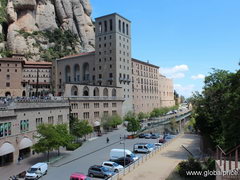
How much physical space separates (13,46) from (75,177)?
10014 cm

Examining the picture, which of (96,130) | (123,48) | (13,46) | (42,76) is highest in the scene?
(13,46)

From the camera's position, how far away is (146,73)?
105125mm

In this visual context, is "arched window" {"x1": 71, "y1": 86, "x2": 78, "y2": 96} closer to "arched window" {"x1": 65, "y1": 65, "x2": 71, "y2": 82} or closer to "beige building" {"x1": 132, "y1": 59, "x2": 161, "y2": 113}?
"arched window" {"x1": 65, "y1": 65, "x2": 71, "y2": 82}

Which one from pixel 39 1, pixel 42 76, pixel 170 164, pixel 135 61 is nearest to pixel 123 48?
pixel 135 61

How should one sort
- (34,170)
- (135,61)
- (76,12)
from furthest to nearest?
(76,12) → (135,61) → (34,170)

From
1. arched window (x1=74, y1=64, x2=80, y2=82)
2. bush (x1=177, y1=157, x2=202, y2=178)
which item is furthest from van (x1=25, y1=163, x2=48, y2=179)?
arched window (x1=74, y1=64, x2=80, y2=82)

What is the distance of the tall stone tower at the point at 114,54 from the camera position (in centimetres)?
8062

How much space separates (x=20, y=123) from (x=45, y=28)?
341 ft

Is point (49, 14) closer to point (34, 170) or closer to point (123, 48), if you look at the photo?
point (123, 48)

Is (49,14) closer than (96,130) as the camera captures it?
No

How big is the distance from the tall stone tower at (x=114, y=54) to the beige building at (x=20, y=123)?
39701mm

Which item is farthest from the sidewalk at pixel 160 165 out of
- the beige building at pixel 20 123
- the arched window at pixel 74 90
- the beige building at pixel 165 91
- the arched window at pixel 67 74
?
the beige building at pixel 165 91

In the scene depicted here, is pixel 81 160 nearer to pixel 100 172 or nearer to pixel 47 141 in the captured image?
pixel 47 141

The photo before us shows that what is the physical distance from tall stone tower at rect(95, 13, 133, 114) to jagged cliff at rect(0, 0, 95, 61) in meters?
44.0
